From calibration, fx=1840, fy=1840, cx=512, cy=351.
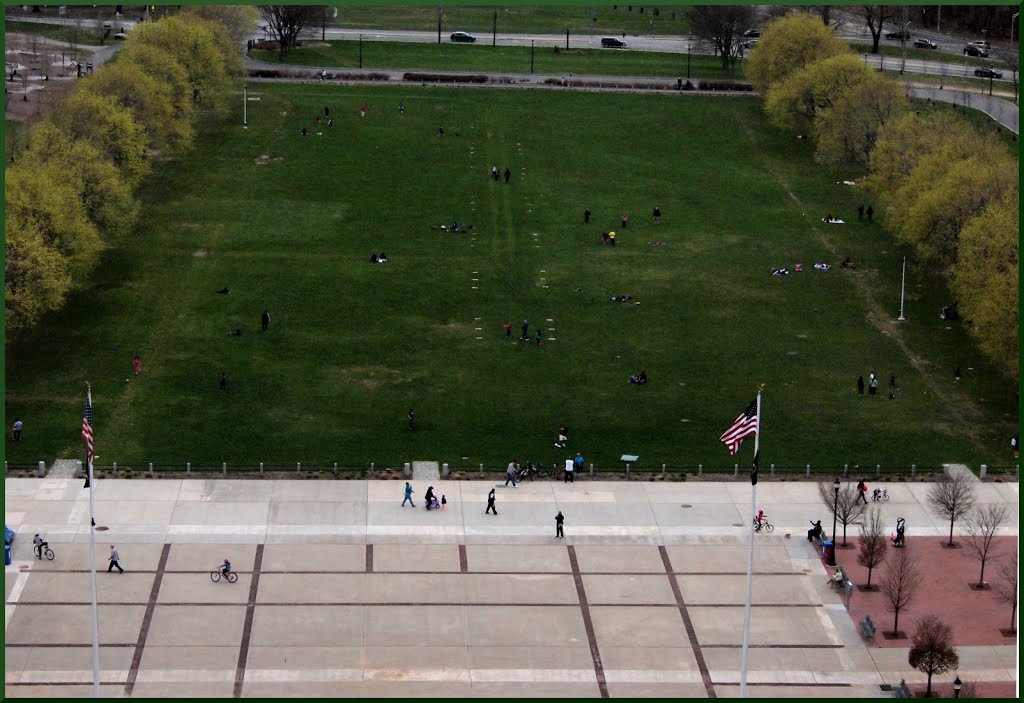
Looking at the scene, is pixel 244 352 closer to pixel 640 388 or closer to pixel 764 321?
pixel 640 388

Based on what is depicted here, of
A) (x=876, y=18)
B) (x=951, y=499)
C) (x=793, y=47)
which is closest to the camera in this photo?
(x=951, y=499)

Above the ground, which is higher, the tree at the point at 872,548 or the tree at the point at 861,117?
the tree at the point at 861,117

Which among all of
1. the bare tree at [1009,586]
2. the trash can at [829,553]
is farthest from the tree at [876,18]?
the trash can at [829,553]

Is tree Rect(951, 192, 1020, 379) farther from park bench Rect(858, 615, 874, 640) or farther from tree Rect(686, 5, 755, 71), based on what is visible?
tree Rect(686, 5, 755, 71)

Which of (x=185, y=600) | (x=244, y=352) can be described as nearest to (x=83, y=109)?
(x=244, y=352)

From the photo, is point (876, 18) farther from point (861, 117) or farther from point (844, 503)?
point (844, 503)

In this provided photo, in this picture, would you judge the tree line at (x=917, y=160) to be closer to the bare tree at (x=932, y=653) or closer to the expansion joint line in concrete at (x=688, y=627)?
the expansion joint line in concrete at (x=688, y=627)

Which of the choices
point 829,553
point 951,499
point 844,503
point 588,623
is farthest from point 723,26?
point 588,623
